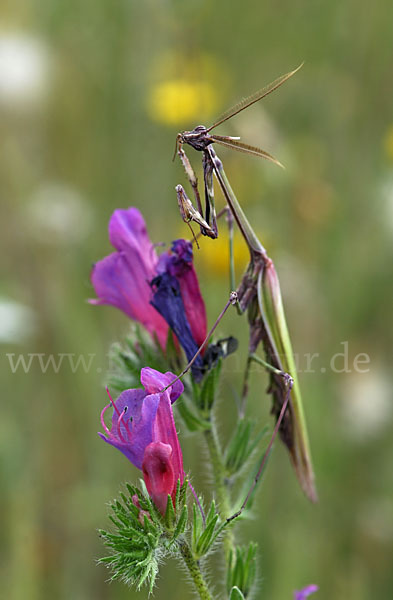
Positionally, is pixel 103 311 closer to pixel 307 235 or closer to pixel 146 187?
pixel 146 187

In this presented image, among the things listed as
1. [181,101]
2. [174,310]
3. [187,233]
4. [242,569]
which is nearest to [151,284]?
[174,310]

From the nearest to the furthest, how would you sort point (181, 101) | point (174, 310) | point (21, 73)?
point (174, 310) → point (181, 101) → point (21, 73)

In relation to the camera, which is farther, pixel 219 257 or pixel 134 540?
pixel 219 257

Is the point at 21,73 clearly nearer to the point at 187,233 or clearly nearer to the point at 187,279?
the point at 187,233

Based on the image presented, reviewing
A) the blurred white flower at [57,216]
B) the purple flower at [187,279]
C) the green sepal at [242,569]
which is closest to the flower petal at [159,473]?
the green sepal at [242,569]

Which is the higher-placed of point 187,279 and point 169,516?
point 187,279

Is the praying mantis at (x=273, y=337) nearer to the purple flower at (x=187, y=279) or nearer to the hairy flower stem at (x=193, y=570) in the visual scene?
the purple flower at (x=187, y=279)

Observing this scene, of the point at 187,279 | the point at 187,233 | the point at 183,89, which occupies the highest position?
the point at 183,89
